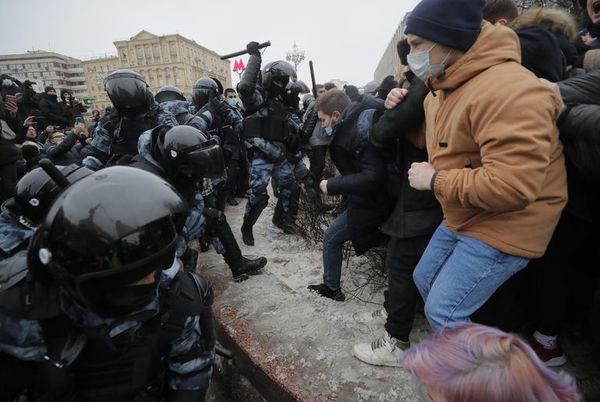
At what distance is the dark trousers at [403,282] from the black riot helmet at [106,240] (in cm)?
128

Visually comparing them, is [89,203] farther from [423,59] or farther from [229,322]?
[229,322]

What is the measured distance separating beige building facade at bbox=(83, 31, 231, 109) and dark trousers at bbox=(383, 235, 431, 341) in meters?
70.6

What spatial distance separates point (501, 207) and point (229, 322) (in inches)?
78.6

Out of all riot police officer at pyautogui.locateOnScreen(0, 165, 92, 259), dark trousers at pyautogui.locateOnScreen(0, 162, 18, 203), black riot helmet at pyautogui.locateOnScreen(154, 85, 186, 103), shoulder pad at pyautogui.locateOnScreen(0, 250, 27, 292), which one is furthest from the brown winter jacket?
dark trousers at pyautogui.locateOnScreen(0, 162, 18, 203)

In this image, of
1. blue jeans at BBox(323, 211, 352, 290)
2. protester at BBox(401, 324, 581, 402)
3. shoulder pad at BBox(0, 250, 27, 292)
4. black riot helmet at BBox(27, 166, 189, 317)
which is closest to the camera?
protester at BBox(401, 324, 581, 402)

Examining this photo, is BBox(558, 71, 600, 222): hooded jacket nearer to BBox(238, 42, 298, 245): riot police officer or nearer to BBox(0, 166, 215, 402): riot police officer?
BBox(0, 166, 215, 402): riot police officer

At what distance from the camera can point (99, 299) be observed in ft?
3.63

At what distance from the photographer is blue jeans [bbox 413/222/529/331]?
135 centimetres

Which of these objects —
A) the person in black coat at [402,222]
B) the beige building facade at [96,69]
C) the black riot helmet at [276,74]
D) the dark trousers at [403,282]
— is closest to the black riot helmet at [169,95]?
the black riot helmet at [276,74]

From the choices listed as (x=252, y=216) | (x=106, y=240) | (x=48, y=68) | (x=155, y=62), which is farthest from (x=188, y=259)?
(x=48, y=68)

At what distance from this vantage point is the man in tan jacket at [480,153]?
1136 millimetres

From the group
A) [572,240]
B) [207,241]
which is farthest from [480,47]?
[207,241]

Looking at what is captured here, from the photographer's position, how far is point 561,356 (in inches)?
72.8

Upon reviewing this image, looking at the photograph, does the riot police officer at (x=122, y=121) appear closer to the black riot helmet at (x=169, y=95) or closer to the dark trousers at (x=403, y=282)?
the black riot helmet at (x=169, y=95)
